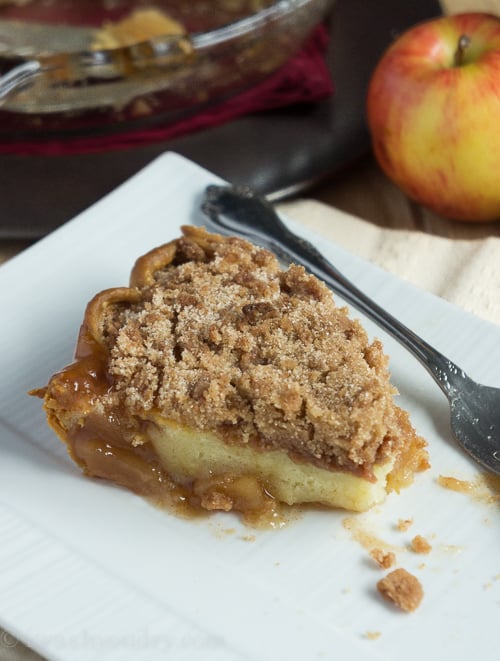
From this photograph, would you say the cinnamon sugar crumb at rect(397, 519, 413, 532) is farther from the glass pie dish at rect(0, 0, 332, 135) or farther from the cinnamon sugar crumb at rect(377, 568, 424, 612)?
the glass pie dish at rect(0, 0, 332, 135)

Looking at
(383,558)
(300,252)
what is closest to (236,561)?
(383,558)

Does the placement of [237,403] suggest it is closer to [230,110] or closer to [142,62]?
[142,62]

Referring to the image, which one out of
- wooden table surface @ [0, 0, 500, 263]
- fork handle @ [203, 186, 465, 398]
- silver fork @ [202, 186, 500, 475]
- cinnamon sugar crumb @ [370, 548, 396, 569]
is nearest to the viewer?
cinnamon sugar crumb @ [370, 548, 396, 569]

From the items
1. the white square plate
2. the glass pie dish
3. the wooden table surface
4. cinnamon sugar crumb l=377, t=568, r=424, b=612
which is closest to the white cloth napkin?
the wooden table surface

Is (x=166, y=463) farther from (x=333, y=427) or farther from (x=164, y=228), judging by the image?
(x=164, y=228)

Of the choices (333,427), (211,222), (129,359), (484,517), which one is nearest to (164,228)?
(211,222)

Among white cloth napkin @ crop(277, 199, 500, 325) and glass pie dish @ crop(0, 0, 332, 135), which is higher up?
glass pie dish @ crop(0, 0, 332, 135)

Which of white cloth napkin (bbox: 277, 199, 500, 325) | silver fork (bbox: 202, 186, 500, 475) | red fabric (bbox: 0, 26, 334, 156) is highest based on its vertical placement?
red fabric (bbox: 0, 26, 334, 156)
